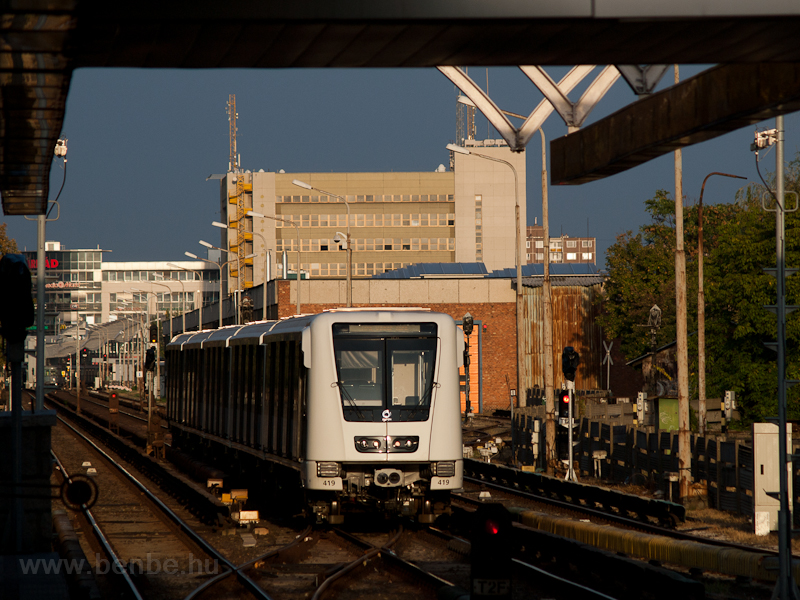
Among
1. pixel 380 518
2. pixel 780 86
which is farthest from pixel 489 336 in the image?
pixel 780 86

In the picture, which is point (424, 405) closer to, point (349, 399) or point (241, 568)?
point (349, 399)

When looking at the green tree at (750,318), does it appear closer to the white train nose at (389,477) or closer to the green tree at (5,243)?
the white train nose at (389,477)

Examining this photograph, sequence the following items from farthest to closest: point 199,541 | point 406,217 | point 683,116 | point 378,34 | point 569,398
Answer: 1. point 406,217
2. point 569,398
3. point 199,541
4. point 683,116
5. point 378,34

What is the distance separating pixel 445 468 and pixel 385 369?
5.43 ft

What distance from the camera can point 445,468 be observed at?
52.5 ft

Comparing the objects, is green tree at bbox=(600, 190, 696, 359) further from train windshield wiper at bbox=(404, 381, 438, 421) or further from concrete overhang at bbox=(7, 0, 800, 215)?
concrete overhang at bbox=(7, 0, 800, 215)

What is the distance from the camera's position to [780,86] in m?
7.33

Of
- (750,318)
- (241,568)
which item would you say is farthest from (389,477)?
(750,318)

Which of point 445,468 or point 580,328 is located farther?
point 580,328

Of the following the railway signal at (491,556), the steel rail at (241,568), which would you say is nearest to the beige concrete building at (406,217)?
the steel rail at (241,568)

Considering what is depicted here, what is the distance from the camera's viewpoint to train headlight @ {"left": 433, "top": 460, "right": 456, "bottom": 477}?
15922 millimetres

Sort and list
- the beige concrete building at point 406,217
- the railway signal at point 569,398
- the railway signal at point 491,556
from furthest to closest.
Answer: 1. the beige concrete building at point 406,217
2. the railway signal at point 569,398
3. the railway signal at point 491,556

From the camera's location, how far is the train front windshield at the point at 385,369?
15914 millimetres

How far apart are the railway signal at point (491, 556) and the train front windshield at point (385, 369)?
6961 mm
